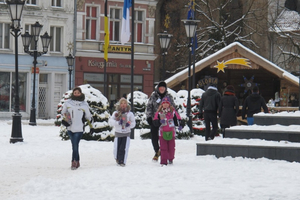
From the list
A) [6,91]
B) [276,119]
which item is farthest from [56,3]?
[276,119]

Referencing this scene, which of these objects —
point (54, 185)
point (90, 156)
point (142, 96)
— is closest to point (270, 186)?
point (54, 185)

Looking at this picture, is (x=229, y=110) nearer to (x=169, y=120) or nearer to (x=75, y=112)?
(x=169, y=120)

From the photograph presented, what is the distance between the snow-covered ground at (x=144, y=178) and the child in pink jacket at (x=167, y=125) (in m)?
0.37

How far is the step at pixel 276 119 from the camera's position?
1761 centimetres

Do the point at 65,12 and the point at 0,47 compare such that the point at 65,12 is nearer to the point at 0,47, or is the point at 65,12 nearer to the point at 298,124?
the point at 0,47

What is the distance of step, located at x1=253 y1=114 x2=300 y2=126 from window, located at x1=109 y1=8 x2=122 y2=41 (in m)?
31.3

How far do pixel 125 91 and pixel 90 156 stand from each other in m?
30.9

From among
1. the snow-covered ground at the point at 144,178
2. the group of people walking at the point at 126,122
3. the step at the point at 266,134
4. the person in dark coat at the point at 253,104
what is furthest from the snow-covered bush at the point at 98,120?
the group of people walking at the point at 126,122

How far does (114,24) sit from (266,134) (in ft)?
109

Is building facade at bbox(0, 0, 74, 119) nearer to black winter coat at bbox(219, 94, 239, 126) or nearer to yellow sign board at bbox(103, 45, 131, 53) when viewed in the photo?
yellow sign board at bbox(103, 45, 131, 53)

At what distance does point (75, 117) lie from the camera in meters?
15.0

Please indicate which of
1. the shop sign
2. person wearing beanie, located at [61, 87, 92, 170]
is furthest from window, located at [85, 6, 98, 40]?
person wearing beanie, located at [61, 87, 92, 170]

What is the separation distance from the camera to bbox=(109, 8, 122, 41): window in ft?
160

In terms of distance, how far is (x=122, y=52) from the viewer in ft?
159
